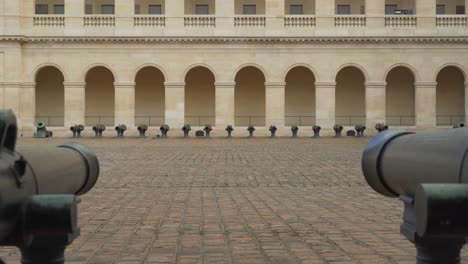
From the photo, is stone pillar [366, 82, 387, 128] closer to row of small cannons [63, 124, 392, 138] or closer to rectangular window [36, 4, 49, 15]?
row of small cannons [63, 124, 392, 138]

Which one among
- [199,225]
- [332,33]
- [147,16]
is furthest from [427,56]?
[199,225]

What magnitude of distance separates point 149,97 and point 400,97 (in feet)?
59.3

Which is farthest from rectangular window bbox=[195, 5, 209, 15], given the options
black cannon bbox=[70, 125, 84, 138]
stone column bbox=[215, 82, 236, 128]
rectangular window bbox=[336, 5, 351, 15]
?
black cannon bbox=[70, 125, 84, 138]

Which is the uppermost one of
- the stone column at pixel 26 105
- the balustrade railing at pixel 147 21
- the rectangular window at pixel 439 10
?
the rectangular window at pixel 439 10

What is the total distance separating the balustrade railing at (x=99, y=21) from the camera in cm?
4319

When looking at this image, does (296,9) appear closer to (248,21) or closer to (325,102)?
(248,21)

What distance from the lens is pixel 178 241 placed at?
23.7 feet

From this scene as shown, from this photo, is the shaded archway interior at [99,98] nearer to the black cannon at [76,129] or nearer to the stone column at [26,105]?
the stone column at [26,105]

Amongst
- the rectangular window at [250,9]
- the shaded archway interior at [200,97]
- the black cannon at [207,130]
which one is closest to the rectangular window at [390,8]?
the rectangular window at [250,9]

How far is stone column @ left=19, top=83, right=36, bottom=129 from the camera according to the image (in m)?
42.8

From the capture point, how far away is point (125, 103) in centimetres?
4347

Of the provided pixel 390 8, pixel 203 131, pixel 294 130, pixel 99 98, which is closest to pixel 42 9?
pixel 99 98

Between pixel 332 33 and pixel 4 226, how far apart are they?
42.1 m

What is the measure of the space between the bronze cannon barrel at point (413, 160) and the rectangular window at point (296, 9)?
146ft
